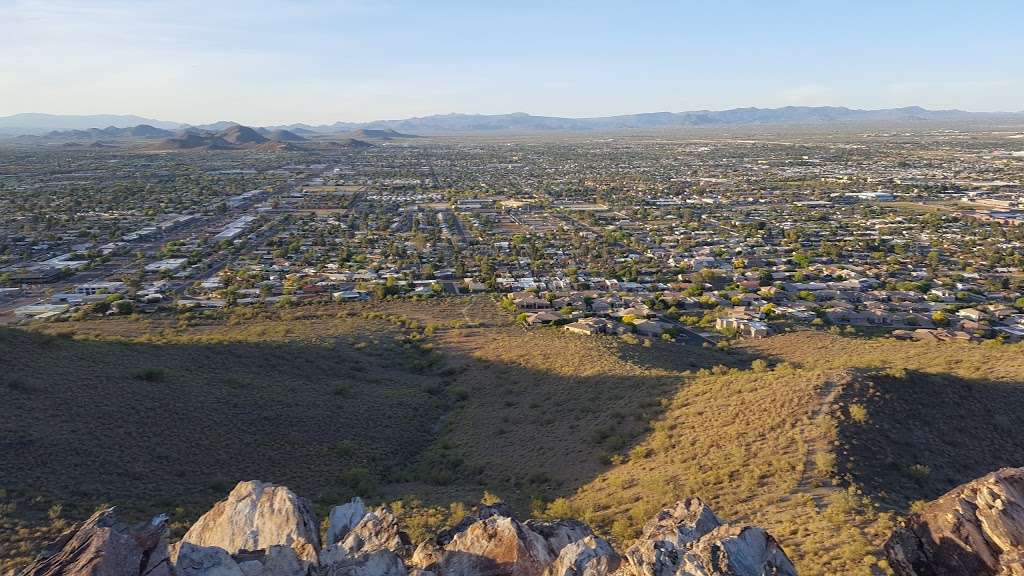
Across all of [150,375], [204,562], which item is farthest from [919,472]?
[150,375]

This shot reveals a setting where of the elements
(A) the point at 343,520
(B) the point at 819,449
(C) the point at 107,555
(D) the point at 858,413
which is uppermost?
(C) the point at 107,555

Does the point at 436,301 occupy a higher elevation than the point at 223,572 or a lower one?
lower

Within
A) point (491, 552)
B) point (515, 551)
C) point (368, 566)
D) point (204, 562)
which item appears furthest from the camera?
point (491, 552)

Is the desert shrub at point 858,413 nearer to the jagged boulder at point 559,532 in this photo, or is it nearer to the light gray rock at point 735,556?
the light gray rock at point 735,556

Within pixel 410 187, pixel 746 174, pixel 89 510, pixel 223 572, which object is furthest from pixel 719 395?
pixel 746 174

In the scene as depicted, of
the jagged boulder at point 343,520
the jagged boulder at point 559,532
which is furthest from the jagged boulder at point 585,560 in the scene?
the jagged boulder at point 343,520

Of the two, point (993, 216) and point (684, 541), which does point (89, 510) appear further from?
point (993, 216)

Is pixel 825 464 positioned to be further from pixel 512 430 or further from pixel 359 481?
pixel 359 481
